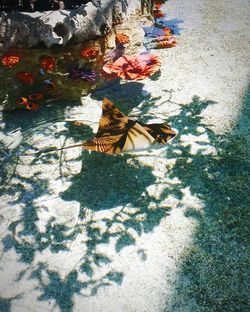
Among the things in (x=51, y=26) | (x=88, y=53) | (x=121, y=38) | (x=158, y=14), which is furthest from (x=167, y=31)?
(x=51, y=26)

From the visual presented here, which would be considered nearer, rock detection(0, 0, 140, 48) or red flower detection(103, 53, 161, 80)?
red flower detection(103, 53, 161, 80)

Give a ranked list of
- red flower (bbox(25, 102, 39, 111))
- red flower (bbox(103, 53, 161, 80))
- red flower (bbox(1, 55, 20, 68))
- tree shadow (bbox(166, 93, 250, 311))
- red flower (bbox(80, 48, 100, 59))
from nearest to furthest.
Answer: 1. tree shadow (bbox(166, 93, 250, 311))
2. red flower (bbox(103, 53, 161, 80))
3. red flower (bbox(25, 102, 39, 111))
4. red flower (bbox(1, 55, 20, 68))
5. red flower (bbox(80, 48, 100, 59))

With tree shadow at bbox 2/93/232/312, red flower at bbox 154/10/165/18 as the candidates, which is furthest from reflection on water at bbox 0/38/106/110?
red flower at bbox 154/10/165/18

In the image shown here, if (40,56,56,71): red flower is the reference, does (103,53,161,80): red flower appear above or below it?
above

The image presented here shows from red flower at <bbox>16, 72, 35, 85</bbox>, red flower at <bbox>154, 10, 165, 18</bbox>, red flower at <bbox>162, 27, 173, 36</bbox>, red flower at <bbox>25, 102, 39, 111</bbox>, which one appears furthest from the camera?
red flower at <bbox>154, 10, 165, 18</bbox>

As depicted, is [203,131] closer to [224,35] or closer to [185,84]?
[185,84]

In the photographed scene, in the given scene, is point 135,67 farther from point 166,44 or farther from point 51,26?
point 166,44

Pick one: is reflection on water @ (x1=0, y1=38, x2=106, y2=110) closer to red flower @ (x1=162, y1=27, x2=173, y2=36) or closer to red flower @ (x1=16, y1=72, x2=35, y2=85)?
red flower @ (x1=16, y1=72, x2=35, y2=85)
